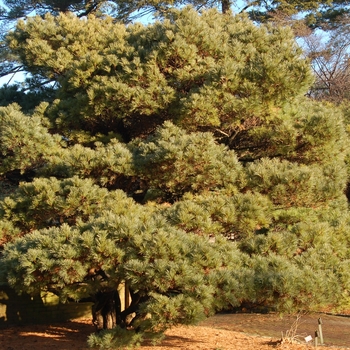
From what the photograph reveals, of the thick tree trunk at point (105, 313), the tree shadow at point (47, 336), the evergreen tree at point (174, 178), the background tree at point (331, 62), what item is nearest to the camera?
the evergreen tree at point (174, 178)

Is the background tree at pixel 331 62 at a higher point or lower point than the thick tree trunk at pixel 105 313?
higher

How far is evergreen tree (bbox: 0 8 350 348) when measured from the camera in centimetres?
455

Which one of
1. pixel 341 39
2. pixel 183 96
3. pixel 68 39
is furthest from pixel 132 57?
pixel 341 39

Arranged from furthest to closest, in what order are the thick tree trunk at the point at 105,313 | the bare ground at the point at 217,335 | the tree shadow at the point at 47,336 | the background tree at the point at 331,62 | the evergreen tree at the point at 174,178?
the background tree at the point at 331,62 < the tree shadow at the point at 47,336 < the bare ground at the point at 217,335 < the thick tree trunk at the point at 105,313 < the evergreen tree at the point at 174,178

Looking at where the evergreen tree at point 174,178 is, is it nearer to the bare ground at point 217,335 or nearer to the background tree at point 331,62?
the bare ground at point 217,335

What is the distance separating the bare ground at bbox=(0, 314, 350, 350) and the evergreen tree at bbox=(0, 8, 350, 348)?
3.16 ft

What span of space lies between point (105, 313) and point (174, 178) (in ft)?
7.83

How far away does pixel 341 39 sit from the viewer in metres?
20.6

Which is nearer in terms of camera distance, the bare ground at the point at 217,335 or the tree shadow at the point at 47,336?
the bare ground at the point at 217,335

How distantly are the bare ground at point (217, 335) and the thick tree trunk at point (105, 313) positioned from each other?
1.29 ft

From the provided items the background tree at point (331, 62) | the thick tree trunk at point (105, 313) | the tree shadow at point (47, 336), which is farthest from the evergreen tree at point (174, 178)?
the background tree at point (331, 62)

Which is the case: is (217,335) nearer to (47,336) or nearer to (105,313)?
(105,313)

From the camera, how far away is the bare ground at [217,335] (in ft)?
22.7

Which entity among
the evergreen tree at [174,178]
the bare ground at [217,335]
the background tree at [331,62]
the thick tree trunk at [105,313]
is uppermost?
the background tree at [331,62]
